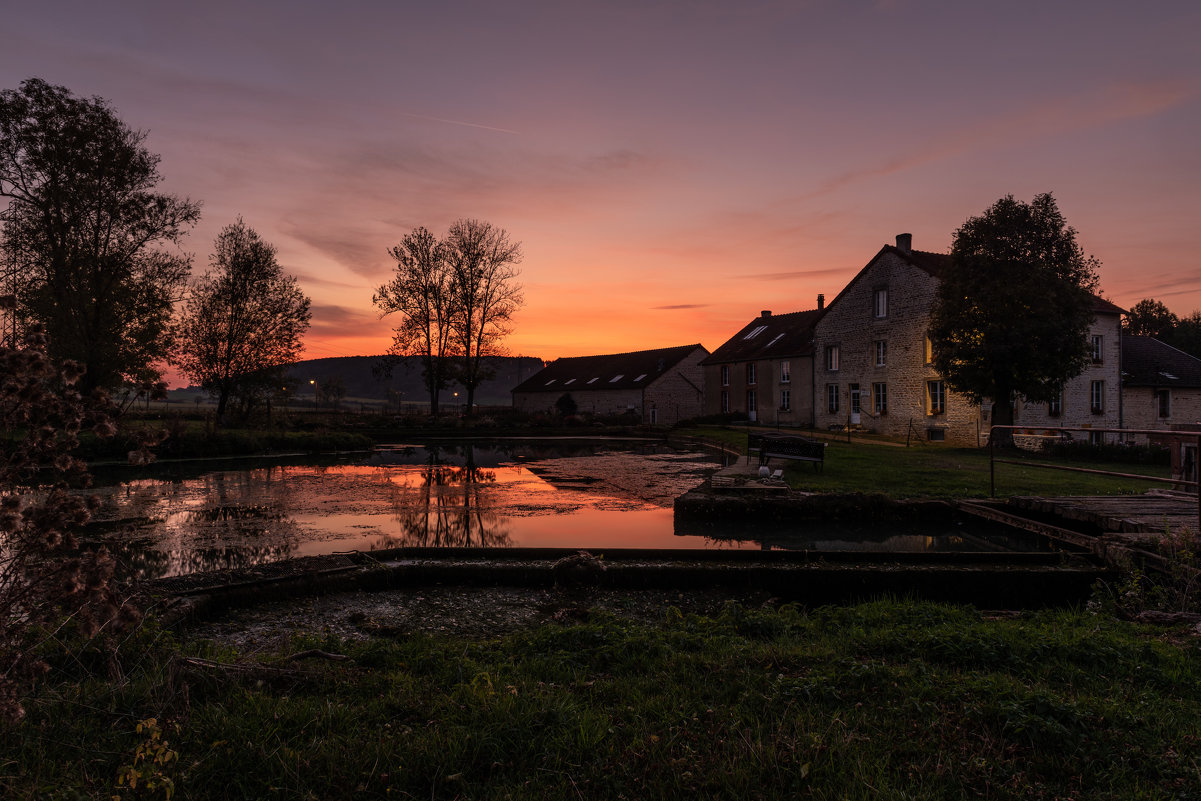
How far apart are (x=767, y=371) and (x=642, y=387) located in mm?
11132

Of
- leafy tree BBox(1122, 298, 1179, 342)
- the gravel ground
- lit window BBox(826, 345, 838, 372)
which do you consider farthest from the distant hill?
the gravel ground

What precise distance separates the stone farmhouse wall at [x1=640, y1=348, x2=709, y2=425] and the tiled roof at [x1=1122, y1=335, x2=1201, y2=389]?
26.8 metres

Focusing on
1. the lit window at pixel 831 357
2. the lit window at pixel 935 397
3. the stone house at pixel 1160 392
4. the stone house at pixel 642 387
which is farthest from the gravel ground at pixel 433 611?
the stone house at pixel 642 387

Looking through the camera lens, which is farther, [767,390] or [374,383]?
[374,383]

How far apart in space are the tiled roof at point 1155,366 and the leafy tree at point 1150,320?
31.4 metres

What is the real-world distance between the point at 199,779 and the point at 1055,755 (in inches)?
154

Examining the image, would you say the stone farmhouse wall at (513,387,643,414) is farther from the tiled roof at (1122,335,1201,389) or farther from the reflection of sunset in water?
the reflection of sunset in water

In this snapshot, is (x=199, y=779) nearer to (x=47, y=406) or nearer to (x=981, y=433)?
(x=47, y=406)

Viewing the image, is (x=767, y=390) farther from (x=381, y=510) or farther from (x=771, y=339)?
(x=381, y=510)

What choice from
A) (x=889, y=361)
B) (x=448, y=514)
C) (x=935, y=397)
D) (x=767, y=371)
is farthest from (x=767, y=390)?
(x=448, y=514)

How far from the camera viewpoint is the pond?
8940 mm

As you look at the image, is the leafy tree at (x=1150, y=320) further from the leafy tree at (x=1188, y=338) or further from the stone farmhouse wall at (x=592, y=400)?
the stone farmhouse wall at (x=592, y=400)

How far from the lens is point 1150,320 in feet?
206

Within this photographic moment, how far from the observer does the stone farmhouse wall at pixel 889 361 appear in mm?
29328
